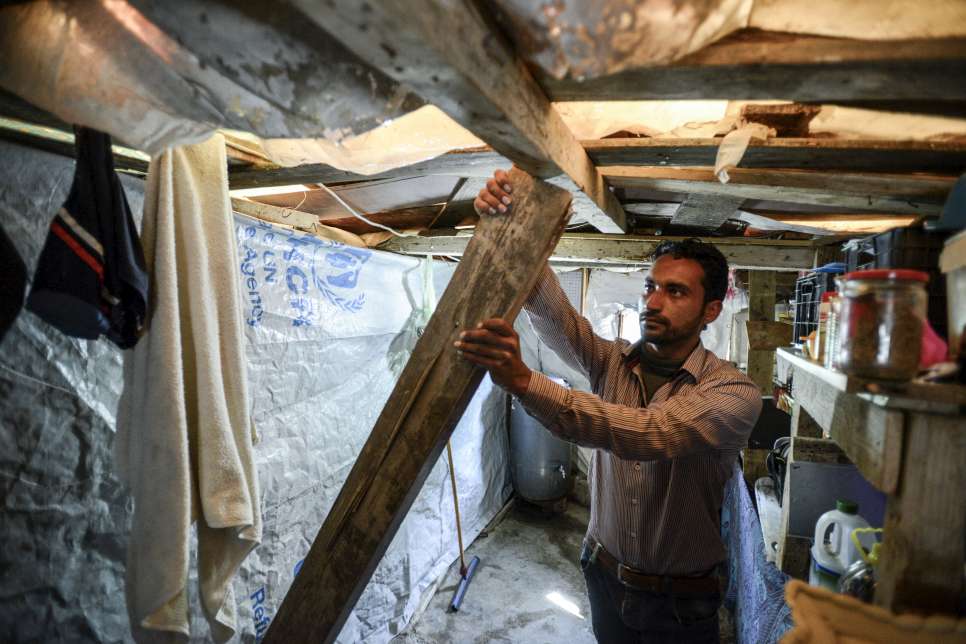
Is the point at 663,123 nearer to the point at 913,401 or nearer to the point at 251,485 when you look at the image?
the point at 913,401

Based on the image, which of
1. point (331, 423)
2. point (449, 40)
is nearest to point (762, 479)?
point (331, 423)

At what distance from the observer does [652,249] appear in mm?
2898

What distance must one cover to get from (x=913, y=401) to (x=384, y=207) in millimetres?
2476

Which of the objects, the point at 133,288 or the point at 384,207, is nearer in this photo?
the point at 133,288

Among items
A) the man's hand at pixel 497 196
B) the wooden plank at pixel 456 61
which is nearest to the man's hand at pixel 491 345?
the man's hand at pixel 497 196

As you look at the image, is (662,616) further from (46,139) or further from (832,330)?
(46,139)

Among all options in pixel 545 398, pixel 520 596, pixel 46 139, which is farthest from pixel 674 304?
pixel 520 596

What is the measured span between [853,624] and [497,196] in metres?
1.14

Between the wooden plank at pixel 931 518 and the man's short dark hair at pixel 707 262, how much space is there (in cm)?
127

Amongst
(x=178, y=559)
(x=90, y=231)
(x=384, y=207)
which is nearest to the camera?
(x=90, y=231)

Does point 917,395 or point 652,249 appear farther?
point 652,249

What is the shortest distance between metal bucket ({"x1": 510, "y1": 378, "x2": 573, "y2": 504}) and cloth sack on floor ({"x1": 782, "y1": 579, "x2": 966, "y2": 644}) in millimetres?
4080

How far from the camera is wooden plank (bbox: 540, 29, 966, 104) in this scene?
663 mm

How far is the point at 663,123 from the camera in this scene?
4.20 ft
